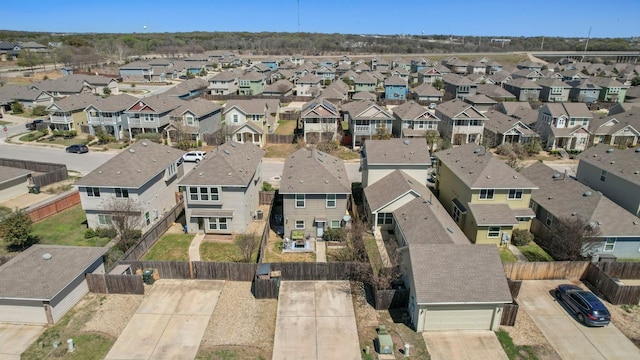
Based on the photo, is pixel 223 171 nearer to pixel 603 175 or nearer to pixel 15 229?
pixel 15 229

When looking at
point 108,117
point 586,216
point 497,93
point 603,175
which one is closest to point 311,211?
point 586,216

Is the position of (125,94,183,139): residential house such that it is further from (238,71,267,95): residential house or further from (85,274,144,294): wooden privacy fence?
(85,274,144,294): wooden privacy fence

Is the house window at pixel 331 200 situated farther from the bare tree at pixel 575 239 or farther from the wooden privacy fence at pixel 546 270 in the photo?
the bare tree at pixel 575 239

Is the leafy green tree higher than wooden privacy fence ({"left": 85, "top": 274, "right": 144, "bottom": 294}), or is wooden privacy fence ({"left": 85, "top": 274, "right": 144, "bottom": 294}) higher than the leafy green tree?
the leafy green tree

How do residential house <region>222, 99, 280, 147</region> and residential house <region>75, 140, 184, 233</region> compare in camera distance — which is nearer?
residential house <region>75, 140, 184, 233</region>

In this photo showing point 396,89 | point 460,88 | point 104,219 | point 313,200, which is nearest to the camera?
point 313,200

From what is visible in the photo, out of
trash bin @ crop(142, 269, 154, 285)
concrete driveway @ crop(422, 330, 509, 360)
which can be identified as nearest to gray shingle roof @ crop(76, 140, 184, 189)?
trash bin @ crop(142, 269, 154, 285)
